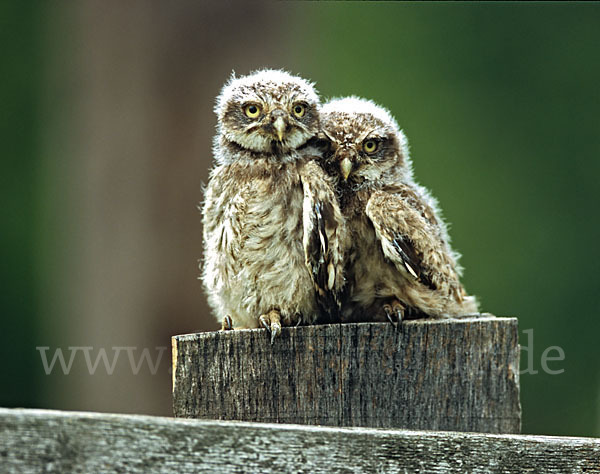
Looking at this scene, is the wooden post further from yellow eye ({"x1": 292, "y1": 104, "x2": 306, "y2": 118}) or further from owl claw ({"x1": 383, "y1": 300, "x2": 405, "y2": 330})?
yellow eye ({"x1": 292, "y1": 104, "x2": 306, "y2": 118})

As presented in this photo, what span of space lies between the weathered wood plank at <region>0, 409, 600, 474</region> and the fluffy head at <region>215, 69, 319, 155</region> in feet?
5.07

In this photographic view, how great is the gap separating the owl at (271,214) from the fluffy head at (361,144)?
0.08 metres

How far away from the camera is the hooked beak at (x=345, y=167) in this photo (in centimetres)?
313

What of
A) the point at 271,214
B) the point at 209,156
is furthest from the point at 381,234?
the point at 209,156

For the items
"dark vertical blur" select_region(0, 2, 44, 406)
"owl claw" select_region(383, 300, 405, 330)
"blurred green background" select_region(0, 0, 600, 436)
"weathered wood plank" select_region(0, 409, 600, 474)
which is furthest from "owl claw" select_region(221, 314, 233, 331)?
"dark vertical blur" select_region(0, 2, 44, 406)

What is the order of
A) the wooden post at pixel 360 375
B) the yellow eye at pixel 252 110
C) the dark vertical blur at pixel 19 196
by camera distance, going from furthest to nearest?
the dark vertical blur at pixel 19 196, the yellow eye at pixel 252 110, the wooden post at pixel 360 375

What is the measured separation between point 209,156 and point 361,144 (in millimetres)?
2540

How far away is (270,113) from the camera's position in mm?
3273

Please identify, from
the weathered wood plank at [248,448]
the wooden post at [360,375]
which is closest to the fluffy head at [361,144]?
the wooden post at [360,375]

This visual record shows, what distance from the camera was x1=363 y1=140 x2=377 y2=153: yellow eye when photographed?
3279mm

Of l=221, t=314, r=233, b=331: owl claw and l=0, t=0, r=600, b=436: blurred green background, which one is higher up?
l=0, t=0, r=600, b=436: blurred green background

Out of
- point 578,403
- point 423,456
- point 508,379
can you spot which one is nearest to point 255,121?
point 508,379

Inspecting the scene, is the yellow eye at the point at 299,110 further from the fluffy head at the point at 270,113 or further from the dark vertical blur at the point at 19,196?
the dark vertical blur at the point at 19,196

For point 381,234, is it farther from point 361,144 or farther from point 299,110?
point 299,110
